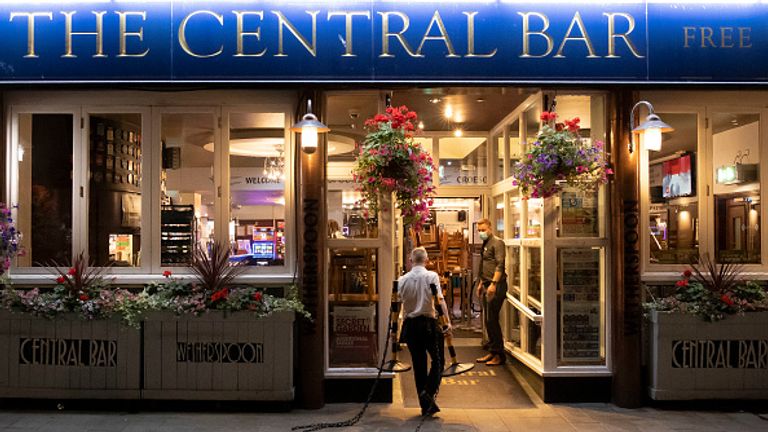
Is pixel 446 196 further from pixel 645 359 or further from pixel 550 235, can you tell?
pixel 645 359

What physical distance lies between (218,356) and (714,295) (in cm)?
553

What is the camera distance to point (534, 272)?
325 inches

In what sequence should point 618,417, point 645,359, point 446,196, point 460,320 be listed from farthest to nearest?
point 460,320, point 446,196, point 645,359, point 618,417

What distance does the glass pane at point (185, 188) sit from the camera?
7523mm

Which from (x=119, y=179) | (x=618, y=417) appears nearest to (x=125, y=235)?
(x=119, y=179)

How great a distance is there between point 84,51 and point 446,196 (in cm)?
557

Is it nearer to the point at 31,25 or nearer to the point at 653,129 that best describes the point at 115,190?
the point at 31,25

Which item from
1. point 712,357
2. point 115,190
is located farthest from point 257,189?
point 712,357

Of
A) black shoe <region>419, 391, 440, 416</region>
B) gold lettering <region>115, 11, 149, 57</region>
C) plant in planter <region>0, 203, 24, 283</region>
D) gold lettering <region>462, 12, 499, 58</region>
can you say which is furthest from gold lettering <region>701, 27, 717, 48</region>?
plant in planter <region>0, 203, 24, 283</region>

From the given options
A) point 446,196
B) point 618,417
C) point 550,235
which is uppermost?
point 446,196

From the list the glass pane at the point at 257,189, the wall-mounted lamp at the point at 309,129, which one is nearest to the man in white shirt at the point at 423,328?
the glass pane at the point at 257,189

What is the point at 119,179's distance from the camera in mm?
7738

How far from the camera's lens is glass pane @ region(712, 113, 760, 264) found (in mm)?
7594

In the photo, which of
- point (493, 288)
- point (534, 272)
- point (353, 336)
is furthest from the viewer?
point (493, 288)
